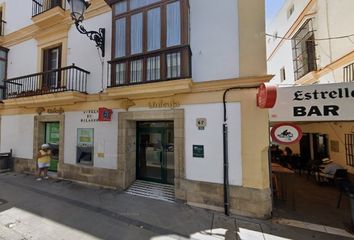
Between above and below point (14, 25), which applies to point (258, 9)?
below

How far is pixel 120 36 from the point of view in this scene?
6.44 m

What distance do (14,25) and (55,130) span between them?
5.90m

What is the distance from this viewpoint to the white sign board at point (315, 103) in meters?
4.29

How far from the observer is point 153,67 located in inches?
233

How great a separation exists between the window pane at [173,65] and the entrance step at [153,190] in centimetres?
357

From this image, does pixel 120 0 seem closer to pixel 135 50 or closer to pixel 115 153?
pixel 135 50

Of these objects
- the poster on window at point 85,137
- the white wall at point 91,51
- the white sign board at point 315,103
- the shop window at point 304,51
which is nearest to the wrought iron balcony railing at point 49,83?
the white wall at point 91,51

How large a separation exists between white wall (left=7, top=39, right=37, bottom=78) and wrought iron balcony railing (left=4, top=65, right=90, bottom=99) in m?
0.53

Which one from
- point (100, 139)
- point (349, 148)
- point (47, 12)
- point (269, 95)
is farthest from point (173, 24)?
point (349, 148)

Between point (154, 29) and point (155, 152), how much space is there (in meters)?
4.00

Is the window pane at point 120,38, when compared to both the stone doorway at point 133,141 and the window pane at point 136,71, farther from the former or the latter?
the stone doorway at point 133,141

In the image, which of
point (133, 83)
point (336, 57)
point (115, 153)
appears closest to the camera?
point (133, 83)

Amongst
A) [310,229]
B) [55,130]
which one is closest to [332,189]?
[310,229]

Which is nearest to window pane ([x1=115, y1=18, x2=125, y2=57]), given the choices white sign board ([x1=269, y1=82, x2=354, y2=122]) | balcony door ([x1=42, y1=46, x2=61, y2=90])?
balcony door ([x1=42, y1=46, x2=61, y2=90])
